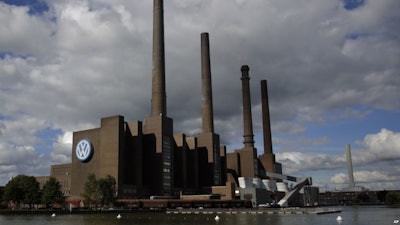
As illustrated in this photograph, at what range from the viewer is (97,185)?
9694cm

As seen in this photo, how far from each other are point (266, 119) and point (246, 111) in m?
16.7

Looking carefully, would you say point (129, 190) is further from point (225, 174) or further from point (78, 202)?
point (225, 174)

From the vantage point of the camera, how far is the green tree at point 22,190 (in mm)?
100012

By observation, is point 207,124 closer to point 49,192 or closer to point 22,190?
point 49,192

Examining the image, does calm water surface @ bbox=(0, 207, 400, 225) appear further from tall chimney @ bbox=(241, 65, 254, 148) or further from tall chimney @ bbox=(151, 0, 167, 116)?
tall chimney @ bbox=(241, 65, 254, 148)

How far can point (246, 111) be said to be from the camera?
6102 inches

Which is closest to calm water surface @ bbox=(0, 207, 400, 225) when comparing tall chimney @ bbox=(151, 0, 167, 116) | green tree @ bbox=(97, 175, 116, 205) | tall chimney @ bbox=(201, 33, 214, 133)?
green tree @ bbox=(97, 175, 116, 205)

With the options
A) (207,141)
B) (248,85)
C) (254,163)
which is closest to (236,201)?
(207,141)

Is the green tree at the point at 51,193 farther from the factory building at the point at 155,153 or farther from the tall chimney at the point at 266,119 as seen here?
the tall chimney at the point at 266,119

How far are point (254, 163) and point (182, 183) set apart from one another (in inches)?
1428

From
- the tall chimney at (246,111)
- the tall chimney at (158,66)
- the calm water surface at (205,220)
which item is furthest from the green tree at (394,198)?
the tall chimney at (158,66)

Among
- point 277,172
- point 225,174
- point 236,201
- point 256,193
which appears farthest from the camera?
point 277,172

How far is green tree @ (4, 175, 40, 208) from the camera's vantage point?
100012mm

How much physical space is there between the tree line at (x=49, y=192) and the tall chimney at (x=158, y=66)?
28.1 m
